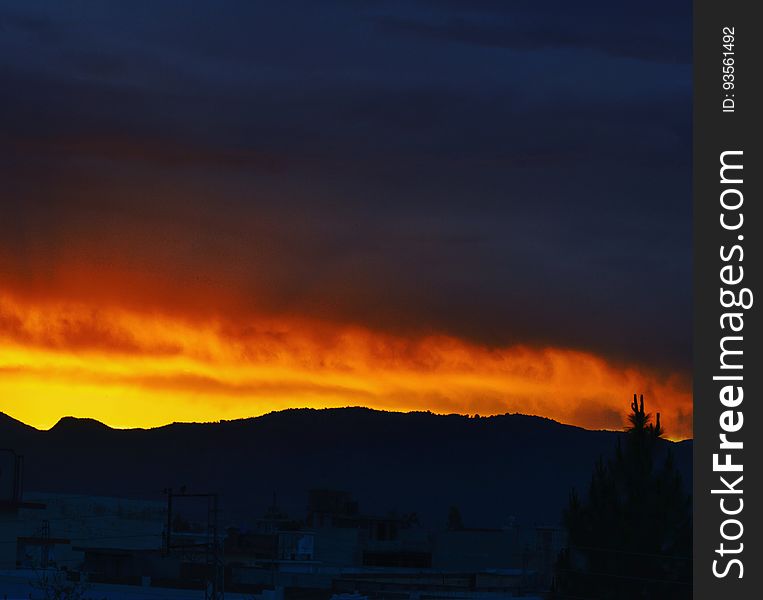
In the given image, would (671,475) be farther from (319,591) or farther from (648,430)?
(319,591)

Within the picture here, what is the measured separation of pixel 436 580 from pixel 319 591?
22.9 metres

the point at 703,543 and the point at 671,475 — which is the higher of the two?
the point at 671,475

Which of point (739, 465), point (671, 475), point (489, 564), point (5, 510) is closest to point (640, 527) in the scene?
point (671, 475)

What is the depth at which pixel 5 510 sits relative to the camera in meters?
84.4

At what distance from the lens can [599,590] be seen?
60812mm

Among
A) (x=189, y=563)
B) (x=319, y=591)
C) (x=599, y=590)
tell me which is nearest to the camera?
(x=599, y=590)

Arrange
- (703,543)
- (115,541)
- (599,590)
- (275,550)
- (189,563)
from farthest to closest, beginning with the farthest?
1. (115,541)
2. (275,550)
3. (189,563)
4. (599,590)
5. (703,543)

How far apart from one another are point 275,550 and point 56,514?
2263 cm

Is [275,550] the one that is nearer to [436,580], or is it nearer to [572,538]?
[436,580]

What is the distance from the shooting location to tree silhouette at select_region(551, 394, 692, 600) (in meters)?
60.3

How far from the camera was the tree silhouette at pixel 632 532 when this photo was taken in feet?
198

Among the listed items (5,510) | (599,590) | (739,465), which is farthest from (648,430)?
(5,510)

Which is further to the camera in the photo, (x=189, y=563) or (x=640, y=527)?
(x=189, y=563)

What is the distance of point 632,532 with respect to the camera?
61031 mm
